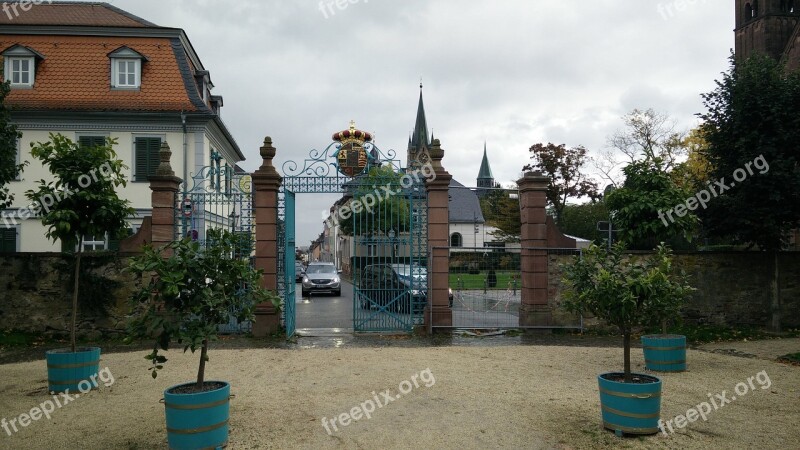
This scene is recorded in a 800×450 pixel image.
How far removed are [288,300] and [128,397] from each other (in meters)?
4.98

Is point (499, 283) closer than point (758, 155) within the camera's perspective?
No

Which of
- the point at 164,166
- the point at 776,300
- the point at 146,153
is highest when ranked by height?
the point at 146,153

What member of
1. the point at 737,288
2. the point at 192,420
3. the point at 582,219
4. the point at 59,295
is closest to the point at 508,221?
the point at 582,219

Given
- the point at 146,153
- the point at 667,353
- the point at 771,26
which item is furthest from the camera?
the point at 771,26

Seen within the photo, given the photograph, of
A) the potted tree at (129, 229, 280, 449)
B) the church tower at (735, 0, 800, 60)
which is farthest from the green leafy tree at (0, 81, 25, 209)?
the church tower at (735, 0, 800, 60)

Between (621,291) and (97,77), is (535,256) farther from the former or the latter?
(97,77)

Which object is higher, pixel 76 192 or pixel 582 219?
pixel 582 219

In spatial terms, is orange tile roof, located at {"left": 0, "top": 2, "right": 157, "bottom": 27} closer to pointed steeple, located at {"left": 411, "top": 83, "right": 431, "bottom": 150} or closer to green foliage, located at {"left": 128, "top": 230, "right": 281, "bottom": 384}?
green foliage, located at {"left": 128, "top": 230, "right": 281, "bottom": 384}

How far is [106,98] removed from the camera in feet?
76.6

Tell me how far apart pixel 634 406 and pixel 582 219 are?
1741 inches

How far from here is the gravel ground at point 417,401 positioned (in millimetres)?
6129

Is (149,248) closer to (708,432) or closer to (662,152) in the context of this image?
(708,432)

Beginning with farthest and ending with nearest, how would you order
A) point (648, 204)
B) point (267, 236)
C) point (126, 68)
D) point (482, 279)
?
point (126, 68), point (482, 279), point (267, 236), point (648, 204)

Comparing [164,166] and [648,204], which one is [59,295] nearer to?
[164,166]
